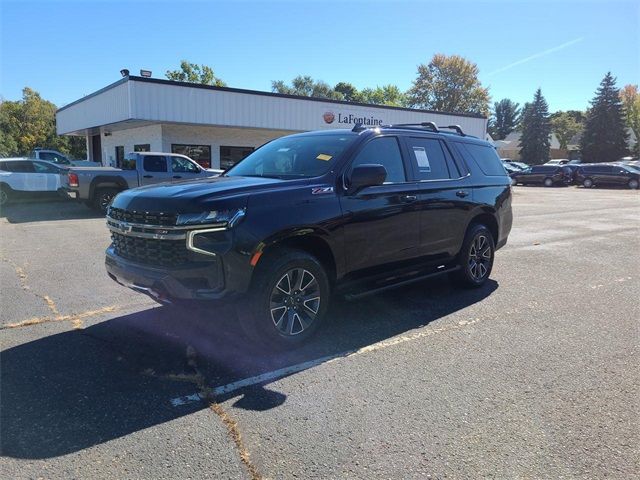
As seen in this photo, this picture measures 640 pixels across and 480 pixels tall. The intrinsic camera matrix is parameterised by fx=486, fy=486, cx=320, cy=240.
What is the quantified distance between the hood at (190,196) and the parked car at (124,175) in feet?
28.6

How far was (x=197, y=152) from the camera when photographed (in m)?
23.3

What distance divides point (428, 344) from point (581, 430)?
1576mm

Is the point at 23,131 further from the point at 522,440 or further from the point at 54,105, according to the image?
the point at 522,440

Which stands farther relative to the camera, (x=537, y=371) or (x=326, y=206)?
(x=326, y=206)

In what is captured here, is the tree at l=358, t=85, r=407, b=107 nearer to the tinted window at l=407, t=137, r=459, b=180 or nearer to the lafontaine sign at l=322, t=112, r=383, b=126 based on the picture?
the lafontaine sign at l=322, t=112, r=383, b=126

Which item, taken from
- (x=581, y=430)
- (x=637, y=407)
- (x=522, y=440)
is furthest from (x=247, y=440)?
(x=637, y=407)

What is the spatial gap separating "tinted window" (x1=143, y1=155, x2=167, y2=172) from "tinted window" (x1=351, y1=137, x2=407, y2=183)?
10.8 m

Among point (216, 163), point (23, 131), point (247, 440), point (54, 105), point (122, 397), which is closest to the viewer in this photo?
point (247, 440)

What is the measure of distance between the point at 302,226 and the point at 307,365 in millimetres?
1180

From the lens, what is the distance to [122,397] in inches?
135

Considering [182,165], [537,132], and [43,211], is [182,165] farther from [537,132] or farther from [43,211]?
[537,132]

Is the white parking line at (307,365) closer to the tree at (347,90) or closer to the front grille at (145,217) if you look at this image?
the front grille at (145,217)

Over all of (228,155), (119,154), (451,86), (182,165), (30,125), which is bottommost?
(182,165)

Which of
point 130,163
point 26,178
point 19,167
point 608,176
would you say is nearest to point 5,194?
point 26,178
